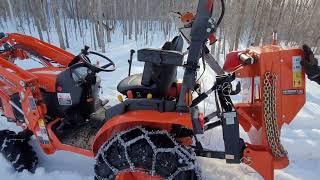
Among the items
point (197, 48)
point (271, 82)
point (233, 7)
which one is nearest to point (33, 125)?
point (197, 48)

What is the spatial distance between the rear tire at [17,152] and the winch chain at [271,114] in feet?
7.72

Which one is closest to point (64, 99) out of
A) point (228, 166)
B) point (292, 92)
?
point (228, 166)

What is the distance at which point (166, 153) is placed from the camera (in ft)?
7.54

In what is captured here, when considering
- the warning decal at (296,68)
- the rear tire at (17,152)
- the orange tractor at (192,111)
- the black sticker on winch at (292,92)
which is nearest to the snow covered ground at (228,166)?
the rear tire at (17,152)

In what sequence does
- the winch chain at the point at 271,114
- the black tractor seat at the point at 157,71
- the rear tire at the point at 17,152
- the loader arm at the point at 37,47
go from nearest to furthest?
the black tractor seat at the point at 157,71 → the winch chain at the point at 271,114 → the rear tire at the point at 17,152 → the loader arm at the point at 37,47

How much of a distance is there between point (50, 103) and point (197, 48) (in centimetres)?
191

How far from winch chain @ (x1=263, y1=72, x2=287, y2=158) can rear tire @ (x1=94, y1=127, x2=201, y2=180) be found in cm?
62

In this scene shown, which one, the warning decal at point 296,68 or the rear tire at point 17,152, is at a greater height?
the warning decal at point 296,68

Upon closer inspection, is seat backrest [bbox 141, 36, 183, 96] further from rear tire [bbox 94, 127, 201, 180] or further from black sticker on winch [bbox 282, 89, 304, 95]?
black sticker on winch [bbox 282, 89, 304, 95]

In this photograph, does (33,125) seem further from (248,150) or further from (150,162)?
(248,150)

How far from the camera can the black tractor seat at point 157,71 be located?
7.19 feet

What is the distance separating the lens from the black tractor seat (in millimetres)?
2191

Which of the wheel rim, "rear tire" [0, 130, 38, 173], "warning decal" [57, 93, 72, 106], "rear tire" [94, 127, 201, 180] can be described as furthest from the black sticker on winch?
"rear tire" [0, 130, 38, 173]

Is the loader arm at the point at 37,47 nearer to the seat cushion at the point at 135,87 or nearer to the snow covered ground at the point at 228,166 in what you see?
the snow covered ground at the point at 228,166
